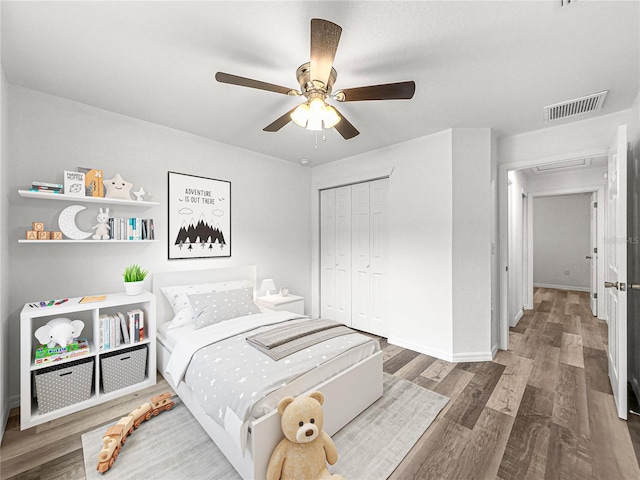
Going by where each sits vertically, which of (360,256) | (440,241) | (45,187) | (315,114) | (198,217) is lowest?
(360,256)

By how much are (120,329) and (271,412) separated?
174 cm

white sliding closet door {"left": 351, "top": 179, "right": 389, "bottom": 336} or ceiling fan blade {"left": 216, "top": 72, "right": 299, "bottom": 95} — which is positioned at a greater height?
ceiling fan blade {"left": 216, "top": 72, "right": 299, "bottom": 95}

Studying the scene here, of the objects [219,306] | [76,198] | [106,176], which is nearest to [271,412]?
[219,306]

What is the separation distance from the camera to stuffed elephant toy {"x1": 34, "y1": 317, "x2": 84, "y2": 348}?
208cm

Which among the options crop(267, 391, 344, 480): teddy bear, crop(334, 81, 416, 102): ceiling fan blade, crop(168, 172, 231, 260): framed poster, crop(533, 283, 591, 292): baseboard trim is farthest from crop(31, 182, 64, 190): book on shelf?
crop(533, 283, 591, 292): baseboard trim

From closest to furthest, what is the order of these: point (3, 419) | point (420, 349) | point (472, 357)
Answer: point (3, 419)
point (472, 357)
point (420, 349)

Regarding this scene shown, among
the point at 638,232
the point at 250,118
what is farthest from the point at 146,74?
the point at 638,232

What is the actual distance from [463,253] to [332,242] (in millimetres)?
1998

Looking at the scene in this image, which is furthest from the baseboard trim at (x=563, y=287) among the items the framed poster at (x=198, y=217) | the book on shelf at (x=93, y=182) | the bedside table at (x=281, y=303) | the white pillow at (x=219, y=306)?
the book on shelf at (x=93, y=182)

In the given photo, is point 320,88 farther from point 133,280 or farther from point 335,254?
point 335,254

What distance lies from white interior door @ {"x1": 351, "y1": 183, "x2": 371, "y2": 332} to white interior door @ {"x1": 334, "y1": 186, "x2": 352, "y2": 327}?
0.25 ft

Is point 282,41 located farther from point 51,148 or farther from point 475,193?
point 475,193

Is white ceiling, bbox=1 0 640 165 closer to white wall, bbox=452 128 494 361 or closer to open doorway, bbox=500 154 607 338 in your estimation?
white wall, bbox=452 128 494 361

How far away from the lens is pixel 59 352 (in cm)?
214
